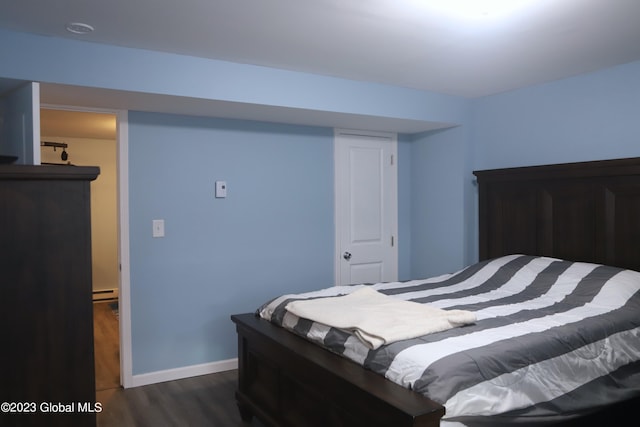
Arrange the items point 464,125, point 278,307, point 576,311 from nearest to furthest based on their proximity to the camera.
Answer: point 576,311 → point 278,307 → point 464,125

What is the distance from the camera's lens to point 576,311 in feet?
8.38

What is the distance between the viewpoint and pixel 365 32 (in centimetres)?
251

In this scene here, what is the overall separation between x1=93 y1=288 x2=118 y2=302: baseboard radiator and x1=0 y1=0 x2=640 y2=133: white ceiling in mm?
4442

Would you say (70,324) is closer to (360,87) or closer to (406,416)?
(406,416)

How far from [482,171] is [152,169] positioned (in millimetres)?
2526

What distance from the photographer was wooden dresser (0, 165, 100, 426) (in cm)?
164

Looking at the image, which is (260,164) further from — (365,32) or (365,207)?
(365,32)

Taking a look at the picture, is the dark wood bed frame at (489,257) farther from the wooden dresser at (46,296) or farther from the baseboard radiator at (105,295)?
the baseboard radiator at (105,295)

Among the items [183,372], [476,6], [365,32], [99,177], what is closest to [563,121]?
[476,6]

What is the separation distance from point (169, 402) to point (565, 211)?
2.93 meters

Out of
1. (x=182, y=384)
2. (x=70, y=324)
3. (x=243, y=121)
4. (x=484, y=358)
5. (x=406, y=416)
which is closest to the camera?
(x=406, y=416)

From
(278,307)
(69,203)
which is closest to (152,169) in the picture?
(278,307)

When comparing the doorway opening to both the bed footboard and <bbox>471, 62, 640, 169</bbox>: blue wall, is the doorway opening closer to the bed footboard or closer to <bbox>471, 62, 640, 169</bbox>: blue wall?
the bed footboard

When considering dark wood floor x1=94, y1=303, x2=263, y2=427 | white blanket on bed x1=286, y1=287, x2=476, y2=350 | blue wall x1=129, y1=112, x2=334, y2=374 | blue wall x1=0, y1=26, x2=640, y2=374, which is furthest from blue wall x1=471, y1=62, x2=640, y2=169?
dark wood floor x1=94, y1=303, x2=263, y2=427
